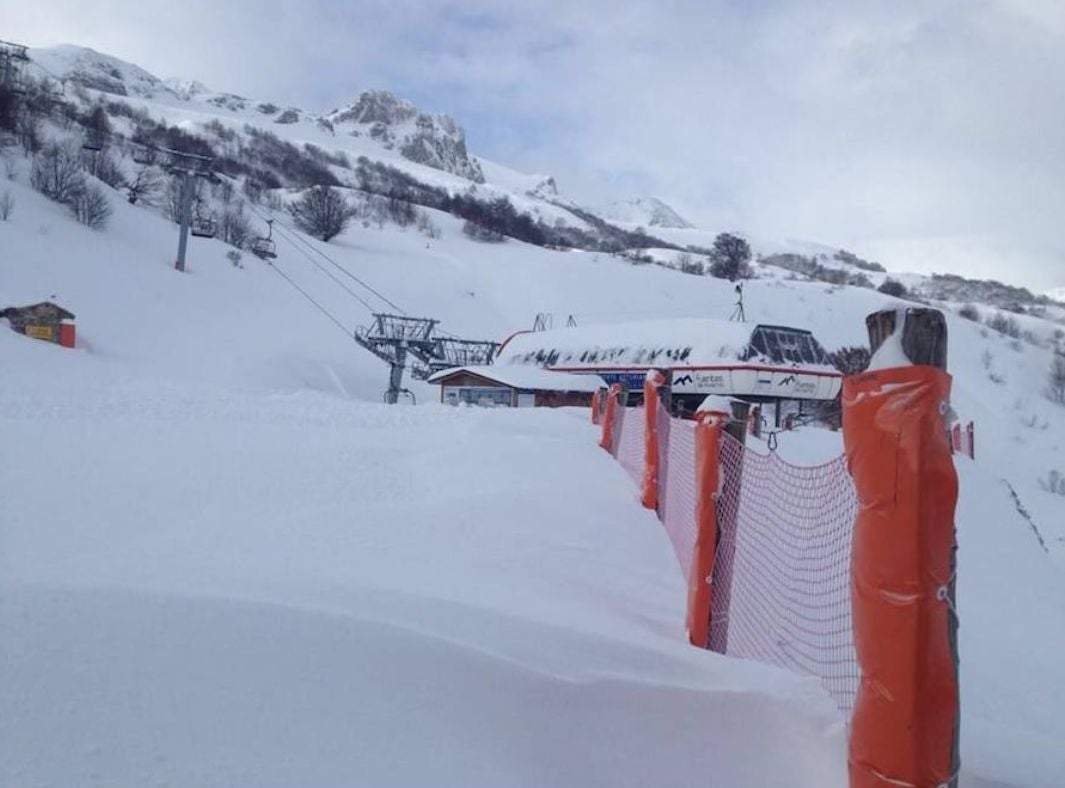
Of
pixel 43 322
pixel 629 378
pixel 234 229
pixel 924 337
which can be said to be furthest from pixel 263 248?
pixel 924 337

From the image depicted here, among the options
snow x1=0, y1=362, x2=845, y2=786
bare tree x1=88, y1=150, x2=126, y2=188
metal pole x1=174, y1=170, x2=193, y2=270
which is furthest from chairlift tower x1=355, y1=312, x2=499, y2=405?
snow x1=0, y1=362, x2=845, y2=786

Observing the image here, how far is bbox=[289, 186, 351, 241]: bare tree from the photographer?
67062mm

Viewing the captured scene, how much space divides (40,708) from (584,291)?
67362 millimetres

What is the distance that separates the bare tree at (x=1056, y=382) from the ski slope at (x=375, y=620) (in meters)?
47.8

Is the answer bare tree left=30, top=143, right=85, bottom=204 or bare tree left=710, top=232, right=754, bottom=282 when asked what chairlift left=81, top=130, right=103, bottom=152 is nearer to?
bare tree left=30, top=143, right=85, bottom=204

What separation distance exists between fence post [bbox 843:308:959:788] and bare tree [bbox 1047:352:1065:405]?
61138mm

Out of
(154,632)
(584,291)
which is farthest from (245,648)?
(584,291)

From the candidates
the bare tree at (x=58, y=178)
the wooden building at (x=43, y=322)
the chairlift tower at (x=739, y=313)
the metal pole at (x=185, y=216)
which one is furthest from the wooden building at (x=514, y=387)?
the bare tree at (x=58, y=178)

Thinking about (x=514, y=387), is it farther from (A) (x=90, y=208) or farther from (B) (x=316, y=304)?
(A) (x=90, y=208)

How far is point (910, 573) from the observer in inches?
91.5

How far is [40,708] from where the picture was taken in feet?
7.80

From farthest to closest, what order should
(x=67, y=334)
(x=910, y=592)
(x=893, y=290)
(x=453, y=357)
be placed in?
1. (x=893, y=290)
2. (x=453, y=357)
3. (x=67, y=334)
4. (x=910, y=592)

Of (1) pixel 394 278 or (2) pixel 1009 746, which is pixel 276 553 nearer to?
(2) pixel 1009 746

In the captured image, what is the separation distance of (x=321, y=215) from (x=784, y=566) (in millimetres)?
66832
